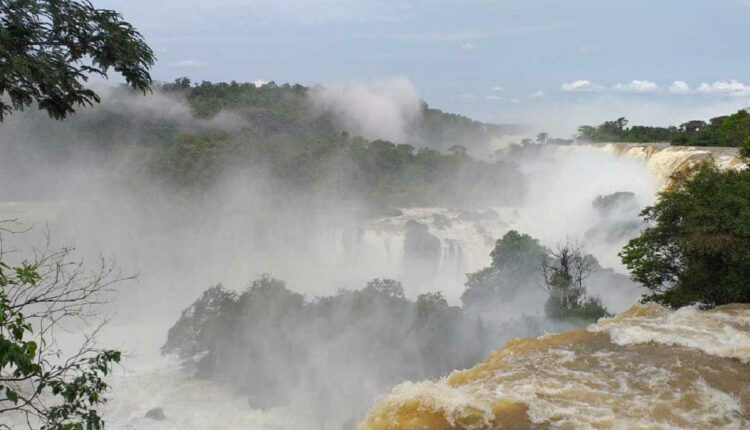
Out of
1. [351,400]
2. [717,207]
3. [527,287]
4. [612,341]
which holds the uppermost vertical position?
[717,207]

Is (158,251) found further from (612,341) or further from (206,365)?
(612,341)

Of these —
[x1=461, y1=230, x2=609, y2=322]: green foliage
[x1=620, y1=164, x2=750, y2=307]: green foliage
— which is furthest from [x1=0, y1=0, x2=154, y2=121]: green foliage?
[x1=461, y1=230, x2=609, y2=322]: green foliage

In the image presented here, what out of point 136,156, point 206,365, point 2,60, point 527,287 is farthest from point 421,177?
point 2,60

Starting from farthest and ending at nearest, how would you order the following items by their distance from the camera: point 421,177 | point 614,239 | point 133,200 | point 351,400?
point 421,177 → point 133,200 → point 614,239 → point 351,400

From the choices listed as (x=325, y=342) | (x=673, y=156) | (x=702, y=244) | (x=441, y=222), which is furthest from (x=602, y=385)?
(x=441, y=222)

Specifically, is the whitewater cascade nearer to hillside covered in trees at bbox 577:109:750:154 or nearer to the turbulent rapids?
hillside covered in trees at bbox 577:109:750:154

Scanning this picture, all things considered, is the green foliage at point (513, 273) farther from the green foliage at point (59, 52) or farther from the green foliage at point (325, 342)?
the green foliage at point (59, 52)

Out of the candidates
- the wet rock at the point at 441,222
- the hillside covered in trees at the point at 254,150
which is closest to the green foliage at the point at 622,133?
the hillside covered in trees at the point at 254,150
